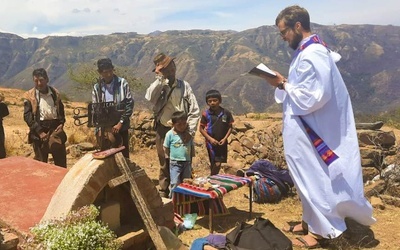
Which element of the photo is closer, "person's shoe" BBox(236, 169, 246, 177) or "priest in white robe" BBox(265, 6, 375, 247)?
"priest in white robe" BBox(265, 6, 375, 247)

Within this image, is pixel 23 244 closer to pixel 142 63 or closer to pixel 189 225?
pixel 189 225

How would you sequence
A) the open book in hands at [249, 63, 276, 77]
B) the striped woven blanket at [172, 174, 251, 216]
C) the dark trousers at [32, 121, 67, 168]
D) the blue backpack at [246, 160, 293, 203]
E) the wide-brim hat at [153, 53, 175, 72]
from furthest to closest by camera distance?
the blue backpack at [246, 160, 293, 203] < the dark trousers at [32, 121, 67, 168] < the wide-brim hat at [153, 53, 175, 72] < the striped woven blanket at [172, 174, 251, 216] < the open book in hands at [249, 63, 276, 77]

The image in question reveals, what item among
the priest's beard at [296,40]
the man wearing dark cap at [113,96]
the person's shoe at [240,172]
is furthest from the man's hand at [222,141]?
the priest's beard at [296,40]

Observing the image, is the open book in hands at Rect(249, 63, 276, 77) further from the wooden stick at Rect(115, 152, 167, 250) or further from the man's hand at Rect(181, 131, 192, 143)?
the wooden stick at Rect(115, 152, 167, 250)

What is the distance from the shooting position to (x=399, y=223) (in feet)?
15.8

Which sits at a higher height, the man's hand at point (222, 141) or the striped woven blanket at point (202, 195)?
the man's hand at point (222, 141)

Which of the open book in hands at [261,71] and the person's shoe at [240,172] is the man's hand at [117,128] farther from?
the person's shoe at [240,172]

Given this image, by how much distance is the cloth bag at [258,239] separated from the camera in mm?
3479

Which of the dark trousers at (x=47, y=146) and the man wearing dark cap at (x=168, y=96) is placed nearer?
the man wearing dark cap at (x=168, y=96)

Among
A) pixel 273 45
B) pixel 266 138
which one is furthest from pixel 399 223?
pixel 273 45

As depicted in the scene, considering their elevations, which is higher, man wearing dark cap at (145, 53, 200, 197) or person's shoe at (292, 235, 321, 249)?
man wearing dark cap at (145, 53, 200, 197)

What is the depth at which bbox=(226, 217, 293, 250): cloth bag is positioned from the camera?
348 cm

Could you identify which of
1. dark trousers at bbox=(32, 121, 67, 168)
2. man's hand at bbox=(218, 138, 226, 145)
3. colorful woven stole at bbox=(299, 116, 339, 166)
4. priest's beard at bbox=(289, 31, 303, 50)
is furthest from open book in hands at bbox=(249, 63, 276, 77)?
dark trousers at bbox=(32, 121, 67, 168)

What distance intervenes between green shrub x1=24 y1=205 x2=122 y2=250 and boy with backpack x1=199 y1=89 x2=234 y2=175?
3.05 meters
